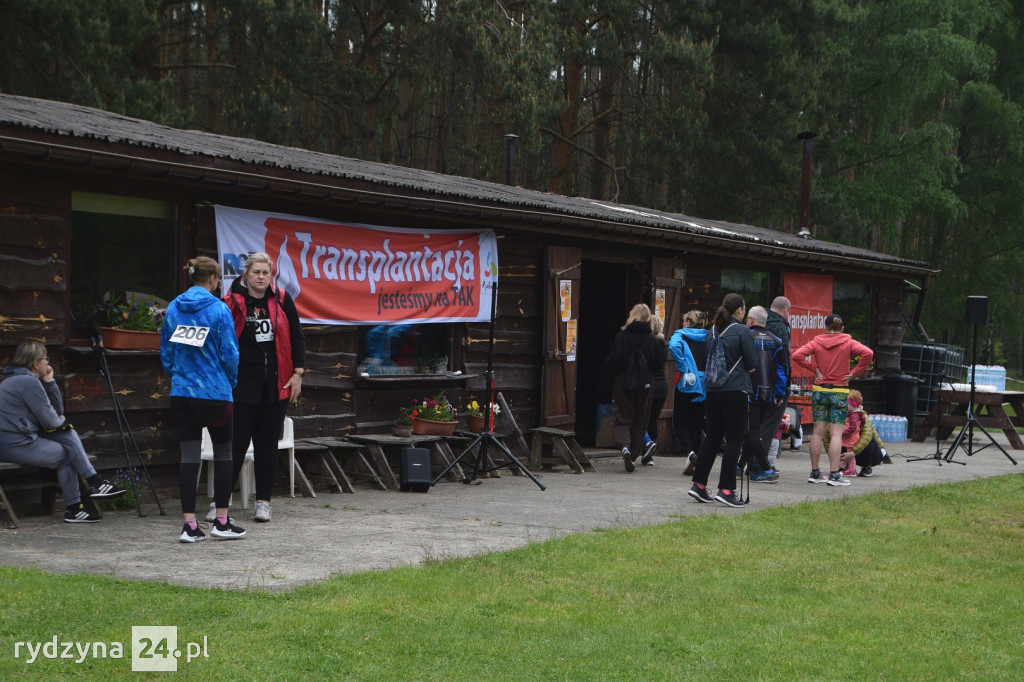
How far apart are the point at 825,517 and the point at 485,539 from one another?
306 centimetres

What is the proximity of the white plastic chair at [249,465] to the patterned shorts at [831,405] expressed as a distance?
5198 millimetres

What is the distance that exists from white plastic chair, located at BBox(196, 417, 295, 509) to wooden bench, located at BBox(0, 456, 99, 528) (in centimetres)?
93

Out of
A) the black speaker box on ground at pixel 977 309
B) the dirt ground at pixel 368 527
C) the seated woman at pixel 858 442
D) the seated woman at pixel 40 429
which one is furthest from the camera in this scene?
the black speaker box on ground at pixel 977 309

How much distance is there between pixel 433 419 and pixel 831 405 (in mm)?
4037

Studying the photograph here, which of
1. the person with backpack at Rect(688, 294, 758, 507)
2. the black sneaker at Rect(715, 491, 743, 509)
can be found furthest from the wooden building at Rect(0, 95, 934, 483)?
the black sneaker at Rect(715, 491, 743, 509)

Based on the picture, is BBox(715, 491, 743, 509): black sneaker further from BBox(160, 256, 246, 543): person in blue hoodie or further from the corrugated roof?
BBox(160, 256, 246, 543): person in blue hoodie

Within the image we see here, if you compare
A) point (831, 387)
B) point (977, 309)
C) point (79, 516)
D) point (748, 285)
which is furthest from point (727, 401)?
point (748, 285)

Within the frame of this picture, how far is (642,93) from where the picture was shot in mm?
30016

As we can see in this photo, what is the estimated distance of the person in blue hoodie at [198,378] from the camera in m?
6.88

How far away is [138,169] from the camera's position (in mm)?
8148

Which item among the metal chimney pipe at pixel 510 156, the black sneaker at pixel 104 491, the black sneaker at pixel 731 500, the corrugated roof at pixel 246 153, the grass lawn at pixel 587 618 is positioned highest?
the metal chimney pipe at pixel 510 156

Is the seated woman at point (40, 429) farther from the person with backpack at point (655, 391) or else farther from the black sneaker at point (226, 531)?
A: the person with backpack at point (655, 391)

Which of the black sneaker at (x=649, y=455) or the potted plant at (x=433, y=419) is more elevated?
the potted plant at (x=433, y=419)

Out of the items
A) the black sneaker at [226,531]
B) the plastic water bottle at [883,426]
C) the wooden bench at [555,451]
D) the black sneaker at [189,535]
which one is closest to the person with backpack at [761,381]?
the wooden bench at [555,451]
